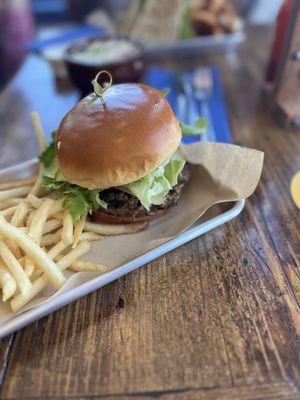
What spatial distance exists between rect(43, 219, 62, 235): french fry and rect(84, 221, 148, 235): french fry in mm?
95

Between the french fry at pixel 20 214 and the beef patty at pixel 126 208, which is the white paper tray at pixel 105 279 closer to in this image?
Result: the beef patty at pixel 126 208

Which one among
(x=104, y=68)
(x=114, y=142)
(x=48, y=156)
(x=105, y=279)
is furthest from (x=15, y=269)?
(x=104, y=68)

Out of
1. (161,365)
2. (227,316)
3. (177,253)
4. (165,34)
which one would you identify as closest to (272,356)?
(227,316)

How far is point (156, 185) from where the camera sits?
1.28 meters

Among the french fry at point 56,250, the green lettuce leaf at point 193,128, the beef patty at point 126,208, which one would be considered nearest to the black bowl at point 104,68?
the green lettuce leaf at point 193,128

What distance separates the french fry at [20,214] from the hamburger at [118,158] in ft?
0.38

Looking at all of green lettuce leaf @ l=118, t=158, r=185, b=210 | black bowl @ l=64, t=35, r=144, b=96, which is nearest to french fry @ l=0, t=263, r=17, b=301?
green lettuce leaf @ l=118, t=158, r=185, b=210

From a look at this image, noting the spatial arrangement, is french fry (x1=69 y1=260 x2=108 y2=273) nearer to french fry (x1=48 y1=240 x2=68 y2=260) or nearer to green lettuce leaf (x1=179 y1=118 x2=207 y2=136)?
french fry (x1=48 y1=240 x2=68 y2=260)

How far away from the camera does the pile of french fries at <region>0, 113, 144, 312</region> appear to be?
1024mm

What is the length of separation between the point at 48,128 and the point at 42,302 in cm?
132

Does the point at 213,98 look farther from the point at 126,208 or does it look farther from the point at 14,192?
the point at 14,192

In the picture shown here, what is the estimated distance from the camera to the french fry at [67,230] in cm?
114

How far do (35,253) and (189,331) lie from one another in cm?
49

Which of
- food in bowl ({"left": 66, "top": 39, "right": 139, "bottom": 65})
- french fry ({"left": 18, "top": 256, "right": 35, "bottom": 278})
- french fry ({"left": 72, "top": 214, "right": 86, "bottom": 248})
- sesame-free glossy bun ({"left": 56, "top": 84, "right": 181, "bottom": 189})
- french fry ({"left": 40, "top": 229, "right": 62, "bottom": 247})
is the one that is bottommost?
french fry ({"left": 40, "top": 229, "right": 62, "bottom": 247})
